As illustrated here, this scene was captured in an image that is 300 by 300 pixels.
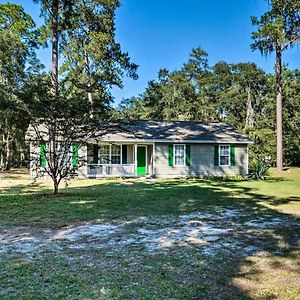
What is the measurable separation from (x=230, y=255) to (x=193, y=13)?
53.0ft

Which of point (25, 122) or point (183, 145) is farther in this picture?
point (183, 145)

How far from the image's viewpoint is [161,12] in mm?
18453

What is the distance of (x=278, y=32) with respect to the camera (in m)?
21.5

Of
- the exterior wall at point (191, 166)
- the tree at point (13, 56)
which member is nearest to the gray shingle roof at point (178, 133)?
the exterior wall at point (191, 166)

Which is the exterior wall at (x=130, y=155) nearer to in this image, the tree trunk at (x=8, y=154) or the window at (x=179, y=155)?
the window at (x=179, y=155)

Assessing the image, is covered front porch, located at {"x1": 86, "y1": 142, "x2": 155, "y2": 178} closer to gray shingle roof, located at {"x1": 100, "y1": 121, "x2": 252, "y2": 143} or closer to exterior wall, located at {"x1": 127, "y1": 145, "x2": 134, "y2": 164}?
exterior wall, located at {"x1": 127, "y1": 145, "x2": 134, "y2": 164}

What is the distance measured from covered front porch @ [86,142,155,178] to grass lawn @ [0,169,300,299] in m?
10.6

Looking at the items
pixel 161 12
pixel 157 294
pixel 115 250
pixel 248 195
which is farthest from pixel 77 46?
pixel 157 294

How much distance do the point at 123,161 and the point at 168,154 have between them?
290 cm

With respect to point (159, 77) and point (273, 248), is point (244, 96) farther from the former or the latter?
point (273, 248)

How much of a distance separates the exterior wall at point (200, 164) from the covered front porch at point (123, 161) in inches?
20.9

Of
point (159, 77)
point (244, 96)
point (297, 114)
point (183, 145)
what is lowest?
point (183, 145)

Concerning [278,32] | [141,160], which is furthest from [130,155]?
[278,32]

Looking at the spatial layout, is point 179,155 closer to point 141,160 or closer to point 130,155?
point 141,160
